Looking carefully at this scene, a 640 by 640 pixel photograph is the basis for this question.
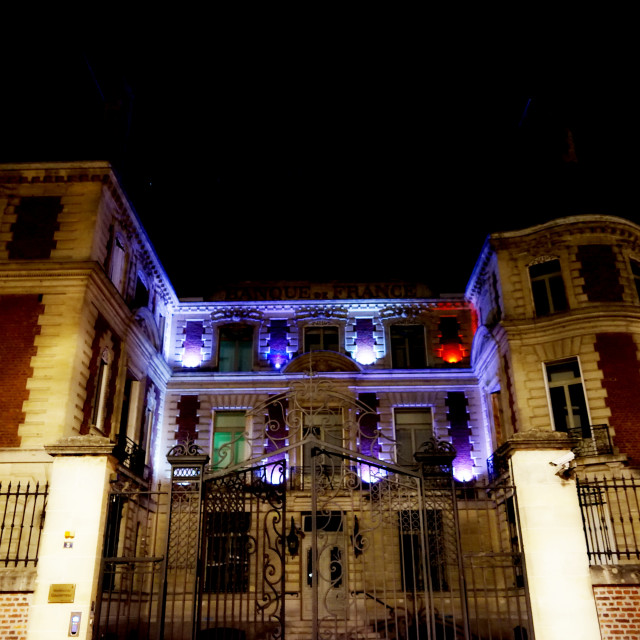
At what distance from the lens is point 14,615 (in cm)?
849

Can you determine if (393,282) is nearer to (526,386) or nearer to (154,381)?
(526,386)

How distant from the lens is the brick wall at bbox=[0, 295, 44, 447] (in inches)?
585

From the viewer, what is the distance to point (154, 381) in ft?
73.0

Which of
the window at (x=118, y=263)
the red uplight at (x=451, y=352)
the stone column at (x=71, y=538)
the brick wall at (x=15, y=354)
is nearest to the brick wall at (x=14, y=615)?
the stone column at (x=71, y=538)

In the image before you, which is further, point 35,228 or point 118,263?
point 118,263

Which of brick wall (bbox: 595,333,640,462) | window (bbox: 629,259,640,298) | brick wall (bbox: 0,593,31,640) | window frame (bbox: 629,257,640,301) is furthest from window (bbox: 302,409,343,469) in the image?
window (bbox: 629,259,640,298)

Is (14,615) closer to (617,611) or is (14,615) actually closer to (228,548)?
(228,548)

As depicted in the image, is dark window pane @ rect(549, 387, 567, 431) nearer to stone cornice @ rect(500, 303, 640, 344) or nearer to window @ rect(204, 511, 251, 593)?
stone cornice @ rect(500, 303, 640, 344)

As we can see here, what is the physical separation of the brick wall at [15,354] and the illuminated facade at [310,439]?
0.05 m

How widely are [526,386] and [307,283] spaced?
1018cm

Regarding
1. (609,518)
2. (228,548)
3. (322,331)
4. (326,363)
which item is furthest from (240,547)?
(322,331)

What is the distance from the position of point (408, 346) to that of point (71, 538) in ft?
58.2

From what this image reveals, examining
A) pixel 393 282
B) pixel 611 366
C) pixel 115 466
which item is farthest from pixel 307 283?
pixel 115 466

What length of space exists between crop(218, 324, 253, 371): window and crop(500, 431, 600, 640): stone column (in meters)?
16.4
